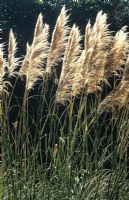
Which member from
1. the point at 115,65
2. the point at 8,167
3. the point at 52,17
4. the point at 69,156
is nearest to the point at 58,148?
the point at 69,156

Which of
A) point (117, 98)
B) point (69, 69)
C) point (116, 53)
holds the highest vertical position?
point (116, 53)

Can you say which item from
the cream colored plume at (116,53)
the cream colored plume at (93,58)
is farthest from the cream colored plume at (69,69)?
the cream colored plume at (116,53)

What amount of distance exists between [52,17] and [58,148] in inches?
240

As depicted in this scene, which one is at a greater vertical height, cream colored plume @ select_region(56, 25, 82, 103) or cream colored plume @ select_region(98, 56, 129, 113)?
cream colored plume @ select_region(56, 25, 82, 103)

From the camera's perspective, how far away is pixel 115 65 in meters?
4.52

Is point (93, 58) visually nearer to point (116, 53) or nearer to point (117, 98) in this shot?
point (116, 53)

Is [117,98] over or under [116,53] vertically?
under

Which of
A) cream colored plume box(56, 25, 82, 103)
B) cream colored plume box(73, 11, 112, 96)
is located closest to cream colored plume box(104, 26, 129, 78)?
cream colored plume box(73, 11, 112, 96)

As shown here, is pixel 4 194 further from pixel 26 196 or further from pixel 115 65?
pixel 115 65

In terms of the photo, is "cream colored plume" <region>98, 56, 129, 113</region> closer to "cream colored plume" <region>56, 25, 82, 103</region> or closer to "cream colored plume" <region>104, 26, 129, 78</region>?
"cream colored plume" <region>104, 26, 129, 78</region>

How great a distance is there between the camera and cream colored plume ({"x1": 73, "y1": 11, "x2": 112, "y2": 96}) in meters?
4.49

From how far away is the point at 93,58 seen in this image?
449cm

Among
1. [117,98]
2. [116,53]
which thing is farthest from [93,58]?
[117,98]

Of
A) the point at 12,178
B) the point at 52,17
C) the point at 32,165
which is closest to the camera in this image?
the point at 12,178
